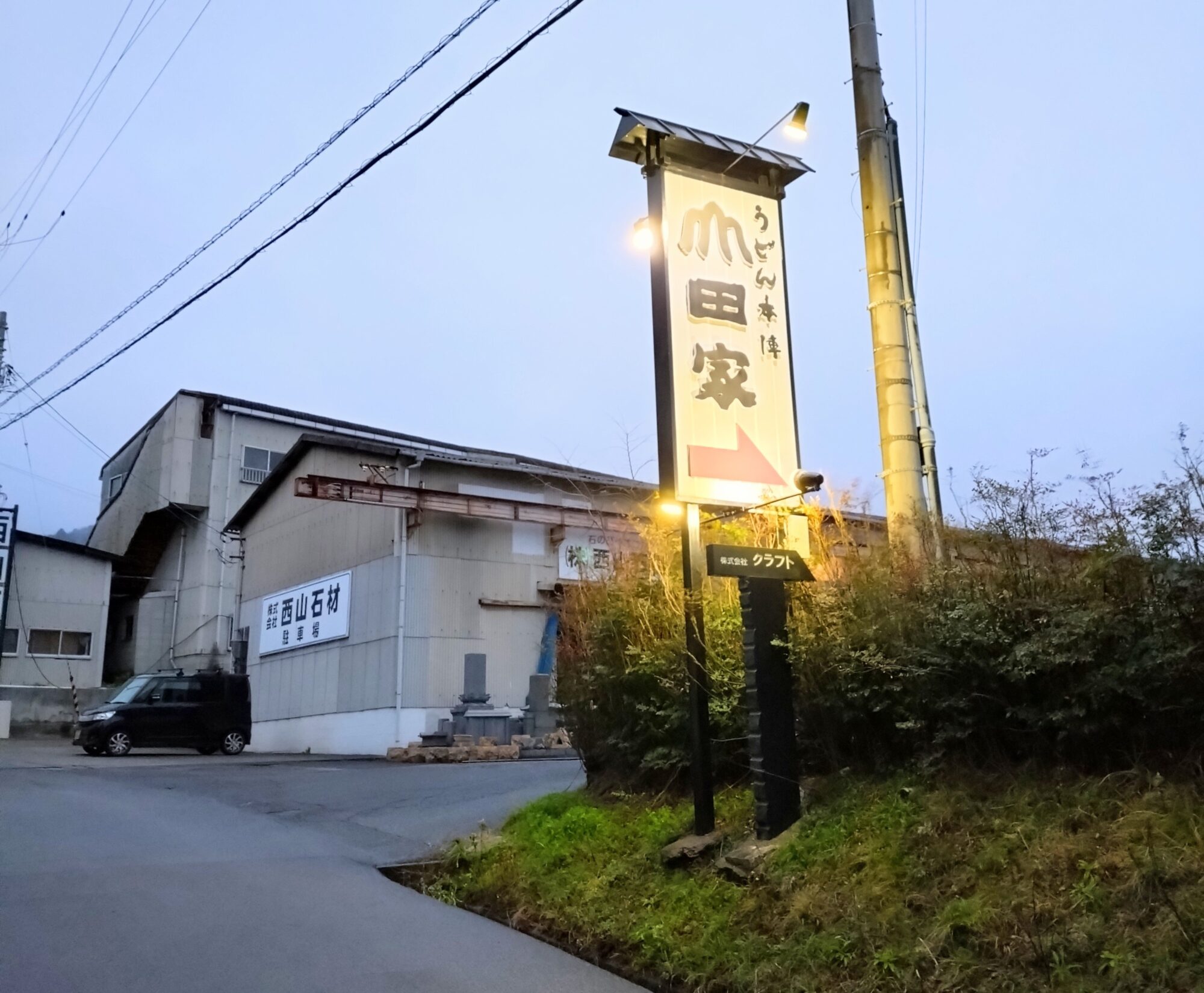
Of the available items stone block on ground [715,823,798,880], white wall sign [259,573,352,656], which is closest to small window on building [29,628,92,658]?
white wall sign [259,573,352,656]

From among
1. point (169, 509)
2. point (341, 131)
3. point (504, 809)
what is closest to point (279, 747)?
point (169, 509)

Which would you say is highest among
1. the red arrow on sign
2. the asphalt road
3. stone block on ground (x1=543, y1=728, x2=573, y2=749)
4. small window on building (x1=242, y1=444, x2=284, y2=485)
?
small window on building (x1=242, y1=444, x2=284, y2=485)

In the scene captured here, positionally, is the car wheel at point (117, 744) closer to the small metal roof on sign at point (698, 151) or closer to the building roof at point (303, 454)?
the building roof at point (303, 454)

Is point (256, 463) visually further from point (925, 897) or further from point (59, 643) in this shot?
point (925, 897)

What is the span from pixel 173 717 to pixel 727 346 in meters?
17.8

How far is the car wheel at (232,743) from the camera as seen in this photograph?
2261 cm

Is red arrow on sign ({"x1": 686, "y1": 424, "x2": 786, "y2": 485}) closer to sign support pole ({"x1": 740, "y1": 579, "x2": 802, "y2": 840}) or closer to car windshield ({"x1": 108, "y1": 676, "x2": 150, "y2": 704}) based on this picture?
sign support pole ({"x1": 740, "y1": 579, "x2": 802, "y2": 840})

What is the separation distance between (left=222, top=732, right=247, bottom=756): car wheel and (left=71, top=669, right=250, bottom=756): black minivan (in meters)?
0.01

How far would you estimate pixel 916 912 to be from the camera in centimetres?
508

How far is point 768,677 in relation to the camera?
22.5 feet

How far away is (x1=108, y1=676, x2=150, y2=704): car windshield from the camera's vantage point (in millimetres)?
21266

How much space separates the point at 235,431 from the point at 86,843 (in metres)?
27.5

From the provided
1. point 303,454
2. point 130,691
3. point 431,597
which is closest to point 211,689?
point 130,691

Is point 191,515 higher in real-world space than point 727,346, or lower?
higher
